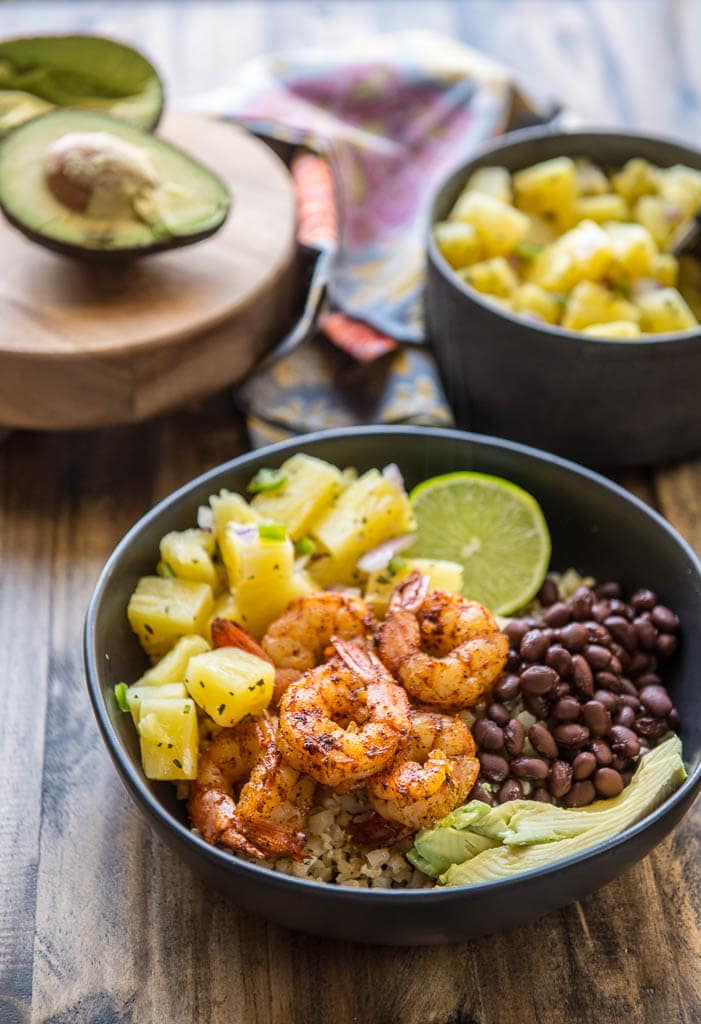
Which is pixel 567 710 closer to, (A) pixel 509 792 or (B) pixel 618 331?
(A) pixel 509 792

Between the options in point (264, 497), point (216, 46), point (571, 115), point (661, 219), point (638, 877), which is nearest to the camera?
point (638, 877)

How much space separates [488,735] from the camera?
1935 millimetres

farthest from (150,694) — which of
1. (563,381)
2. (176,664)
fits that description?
(563,381)

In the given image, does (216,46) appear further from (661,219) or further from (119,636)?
(119,636)

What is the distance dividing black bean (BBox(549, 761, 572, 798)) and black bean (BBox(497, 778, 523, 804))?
0.05 m

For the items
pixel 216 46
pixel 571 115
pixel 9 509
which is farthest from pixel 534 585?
pixel 216 46

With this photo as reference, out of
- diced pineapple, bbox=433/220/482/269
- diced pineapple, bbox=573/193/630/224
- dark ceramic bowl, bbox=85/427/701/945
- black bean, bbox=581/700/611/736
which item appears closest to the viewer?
dark ceramic bowl, bbox=85/427/701/945

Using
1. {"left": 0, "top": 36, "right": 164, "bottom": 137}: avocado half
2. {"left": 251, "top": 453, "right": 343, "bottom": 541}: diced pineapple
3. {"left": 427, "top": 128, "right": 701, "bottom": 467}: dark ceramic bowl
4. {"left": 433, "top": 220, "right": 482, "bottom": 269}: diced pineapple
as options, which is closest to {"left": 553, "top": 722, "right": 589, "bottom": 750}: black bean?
{"left": 251, "top": 453, "right": 343, "bottom": 541}: diced pineapple

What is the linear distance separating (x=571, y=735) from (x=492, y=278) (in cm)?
114

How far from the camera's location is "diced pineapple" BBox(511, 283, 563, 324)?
8.63ft

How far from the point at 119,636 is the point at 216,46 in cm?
248

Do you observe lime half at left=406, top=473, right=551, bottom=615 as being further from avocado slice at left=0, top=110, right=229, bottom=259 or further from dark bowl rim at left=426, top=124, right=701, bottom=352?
avocado slice at left=0, top=110, right=229, bottom=259

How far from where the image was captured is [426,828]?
177 centimetres

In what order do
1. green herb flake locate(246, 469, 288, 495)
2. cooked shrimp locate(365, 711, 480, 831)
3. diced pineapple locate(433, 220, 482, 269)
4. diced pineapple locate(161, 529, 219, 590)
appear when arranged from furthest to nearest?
diced pineapple locate(433, 220, 482, 269)
green herb flake locate(246, 469, 288, 495)
diced pineapple locate(161, 529, 219, 590)
cooked shrimp locate(365, 711, 480, 831)
